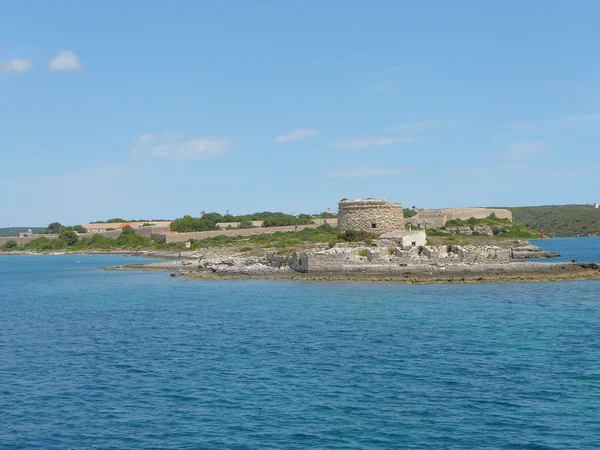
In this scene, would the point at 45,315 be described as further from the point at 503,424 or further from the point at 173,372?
the point at 503,424

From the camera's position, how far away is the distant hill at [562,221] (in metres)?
137

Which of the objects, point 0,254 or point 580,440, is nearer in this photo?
point 580,440

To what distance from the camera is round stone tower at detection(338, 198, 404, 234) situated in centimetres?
4931

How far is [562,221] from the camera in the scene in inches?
5881

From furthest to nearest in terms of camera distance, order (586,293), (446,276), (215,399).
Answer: (446,276), (586,293), (215,399)

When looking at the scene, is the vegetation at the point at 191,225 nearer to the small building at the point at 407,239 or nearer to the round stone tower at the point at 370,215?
the round stone tower at the point at 370,215

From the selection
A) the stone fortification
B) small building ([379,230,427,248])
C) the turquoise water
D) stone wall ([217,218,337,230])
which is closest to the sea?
small building ([379,230,427,248])

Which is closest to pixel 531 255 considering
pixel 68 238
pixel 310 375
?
pixel 310 375

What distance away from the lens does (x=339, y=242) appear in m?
47.3

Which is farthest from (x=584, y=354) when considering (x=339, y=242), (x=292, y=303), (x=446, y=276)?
(x=339, y=242)

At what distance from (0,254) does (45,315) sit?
93.2 metres

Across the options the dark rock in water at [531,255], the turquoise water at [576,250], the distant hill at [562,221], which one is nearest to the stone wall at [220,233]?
the turquoise water at [576,250]

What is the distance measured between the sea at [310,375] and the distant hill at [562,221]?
116601 mm

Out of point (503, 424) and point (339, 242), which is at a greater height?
point (339, 242)
